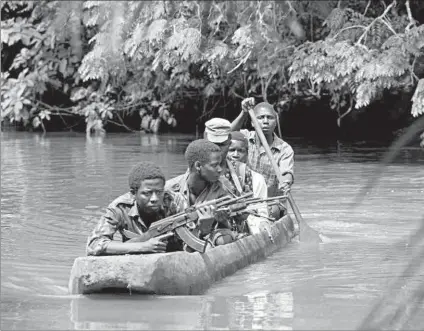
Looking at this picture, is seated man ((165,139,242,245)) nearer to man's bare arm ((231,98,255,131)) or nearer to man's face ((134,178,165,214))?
man's face ((134,178,165,214))

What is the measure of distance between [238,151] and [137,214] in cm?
283

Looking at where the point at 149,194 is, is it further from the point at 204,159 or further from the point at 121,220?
the point at 204,159

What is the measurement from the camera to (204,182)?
738 centimetres

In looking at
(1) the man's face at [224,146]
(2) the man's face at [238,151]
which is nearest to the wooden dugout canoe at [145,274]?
(1) the man's face at [224,146]

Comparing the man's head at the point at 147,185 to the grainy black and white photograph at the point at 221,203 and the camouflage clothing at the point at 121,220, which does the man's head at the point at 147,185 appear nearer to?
the grainy black and white photograph at the point at 221,203

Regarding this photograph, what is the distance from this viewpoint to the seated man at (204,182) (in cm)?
724

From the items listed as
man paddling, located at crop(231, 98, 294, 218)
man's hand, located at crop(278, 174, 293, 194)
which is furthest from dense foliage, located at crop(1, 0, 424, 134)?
man's hand, located at crop(278, 174, 293, 194)

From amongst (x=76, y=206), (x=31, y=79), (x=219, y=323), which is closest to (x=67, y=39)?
(x=219, y=323)

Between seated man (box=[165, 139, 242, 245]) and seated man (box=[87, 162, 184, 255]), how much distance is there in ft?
1.89

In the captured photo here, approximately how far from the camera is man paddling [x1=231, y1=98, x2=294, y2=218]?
399 inches

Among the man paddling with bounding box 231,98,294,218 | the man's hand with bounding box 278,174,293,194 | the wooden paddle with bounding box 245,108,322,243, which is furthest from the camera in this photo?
the man paddling with bounding box 231,98,294,218

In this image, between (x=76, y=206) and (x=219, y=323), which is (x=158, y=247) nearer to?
(x=219, y=323)

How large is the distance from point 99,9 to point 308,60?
13.9m

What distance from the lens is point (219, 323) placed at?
18.9 feet
